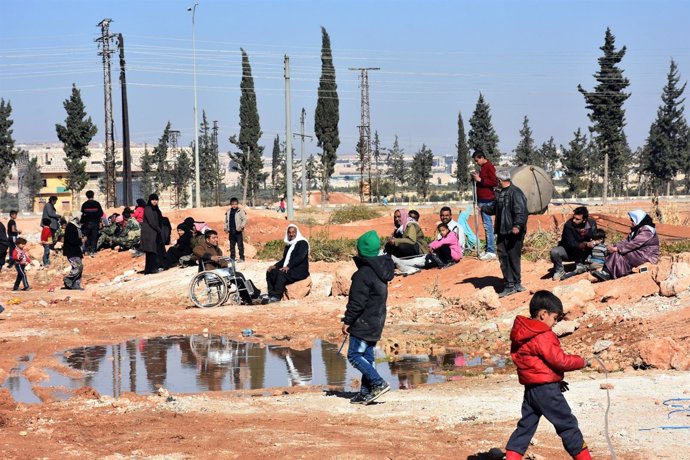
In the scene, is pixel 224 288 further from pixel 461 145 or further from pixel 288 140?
pixel 461 145

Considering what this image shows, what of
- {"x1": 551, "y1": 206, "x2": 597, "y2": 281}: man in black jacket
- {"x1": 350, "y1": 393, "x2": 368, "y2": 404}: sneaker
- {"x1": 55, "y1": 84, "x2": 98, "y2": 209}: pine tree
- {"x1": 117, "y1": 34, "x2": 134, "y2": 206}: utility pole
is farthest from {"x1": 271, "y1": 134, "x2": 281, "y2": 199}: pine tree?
{"x1": 350, "y1": 393, "x2": 368, "y2": 404}: sneaker

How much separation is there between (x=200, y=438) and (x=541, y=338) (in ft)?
9.23

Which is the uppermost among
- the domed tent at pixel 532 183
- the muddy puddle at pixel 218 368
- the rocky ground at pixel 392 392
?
the domed tent at pixel 532 183

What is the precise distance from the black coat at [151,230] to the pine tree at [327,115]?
4544 centimetres

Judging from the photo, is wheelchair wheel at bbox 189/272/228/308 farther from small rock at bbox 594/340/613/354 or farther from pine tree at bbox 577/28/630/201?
pine tree at bbox 577/28/630/201

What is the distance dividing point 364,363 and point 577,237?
7449mm

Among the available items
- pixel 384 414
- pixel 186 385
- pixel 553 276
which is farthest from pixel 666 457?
pixel 553 276

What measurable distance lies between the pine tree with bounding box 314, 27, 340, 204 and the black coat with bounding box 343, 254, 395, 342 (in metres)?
58.0

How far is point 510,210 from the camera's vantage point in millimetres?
14805

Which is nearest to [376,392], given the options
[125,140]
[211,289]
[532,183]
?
[211,289]

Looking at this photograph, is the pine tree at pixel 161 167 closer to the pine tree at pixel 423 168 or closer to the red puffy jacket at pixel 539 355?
the pine tree at pixel 423 168

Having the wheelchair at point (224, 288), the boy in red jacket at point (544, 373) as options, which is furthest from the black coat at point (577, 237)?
the boy in red jacket at point (544, 373)

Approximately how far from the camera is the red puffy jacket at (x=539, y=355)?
6.33 meters

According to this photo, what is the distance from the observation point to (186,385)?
425 inches
